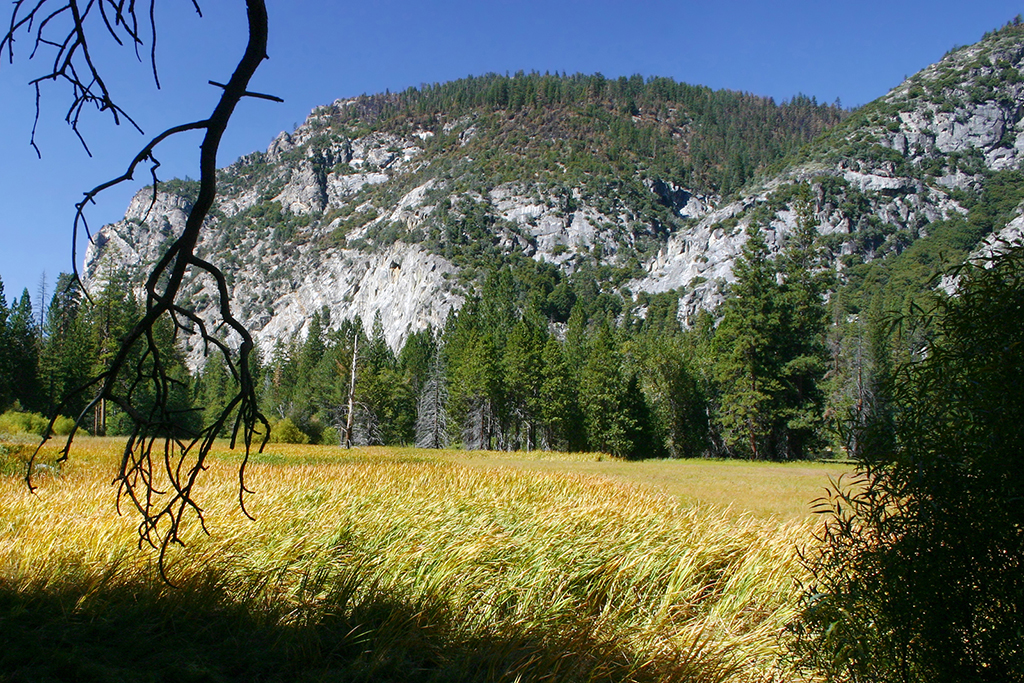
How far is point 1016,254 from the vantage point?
2.81 meters

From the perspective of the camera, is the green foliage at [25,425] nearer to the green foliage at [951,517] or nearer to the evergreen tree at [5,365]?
the evergreen tree at [5,365]

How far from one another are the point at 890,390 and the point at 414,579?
4.16 meters

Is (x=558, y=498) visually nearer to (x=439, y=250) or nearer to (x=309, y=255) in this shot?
(x=439, y=250)

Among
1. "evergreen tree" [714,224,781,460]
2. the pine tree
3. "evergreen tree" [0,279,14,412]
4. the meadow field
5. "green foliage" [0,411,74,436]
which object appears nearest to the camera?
the meadow field

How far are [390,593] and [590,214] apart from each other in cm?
11759

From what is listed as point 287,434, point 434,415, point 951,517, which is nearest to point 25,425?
point 287,434

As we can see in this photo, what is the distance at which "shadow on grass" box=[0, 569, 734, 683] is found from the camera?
347 cm

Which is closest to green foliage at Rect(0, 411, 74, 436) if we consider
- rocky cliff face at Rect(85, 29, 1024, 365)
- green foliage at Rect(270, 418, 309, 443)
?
green foliage at Rect(270, 418, 309, 443)

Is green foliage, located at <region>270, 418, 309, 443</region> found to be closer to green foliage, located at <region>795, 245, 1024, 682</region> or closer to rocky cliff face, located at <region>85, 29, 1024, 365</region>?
rocky cliff face, located at <region>85, 29, 1024, 365</region>

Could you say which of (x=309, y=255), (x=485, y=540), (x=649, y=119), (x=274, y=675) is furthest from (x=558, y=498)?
(x=649, y=119)

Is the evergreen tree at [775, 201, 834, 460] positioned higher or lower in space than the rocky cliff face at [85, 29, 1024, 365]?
lower

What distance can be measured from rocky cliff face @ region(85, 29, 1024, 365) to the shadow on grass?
67370mm

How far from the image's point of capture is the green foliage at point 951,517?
2.59 meters

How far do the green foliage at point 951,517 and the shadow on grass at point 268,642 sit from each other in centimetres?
153
